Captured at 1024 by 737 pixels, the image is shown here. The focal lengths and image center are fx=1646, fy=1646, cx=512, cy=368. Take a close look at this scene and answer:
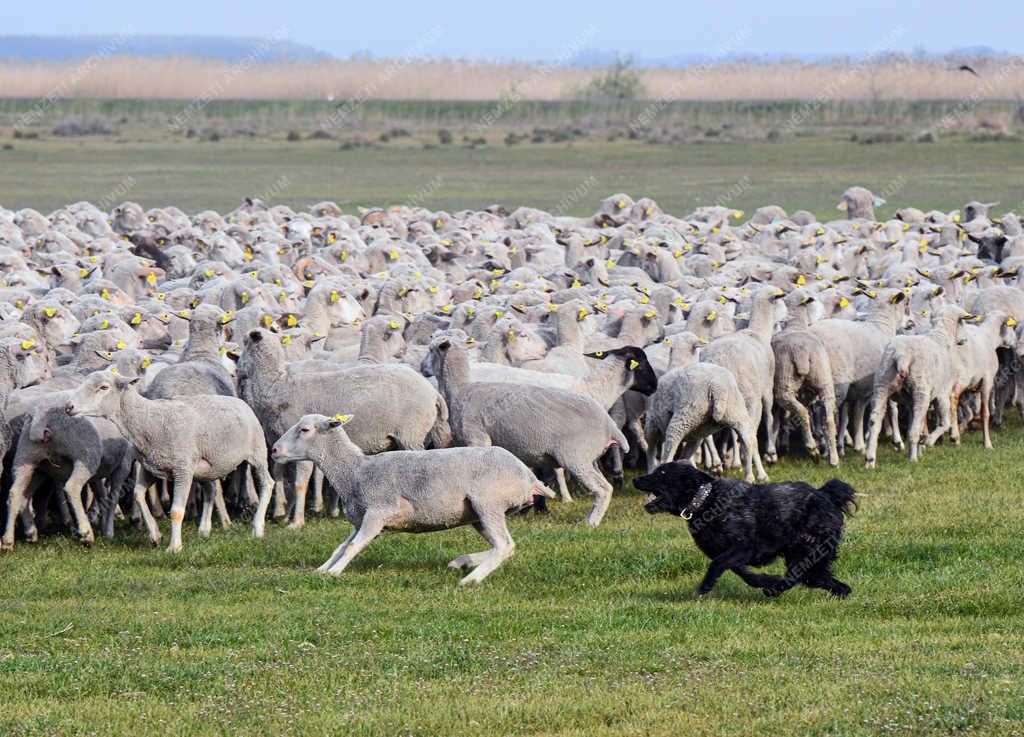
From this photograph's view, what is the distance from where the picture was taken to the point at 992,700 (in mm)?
7539

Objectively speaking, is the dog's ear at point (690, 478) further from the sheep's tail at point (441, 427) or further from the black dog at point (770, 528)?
the sheep's tail at point (441, 427)

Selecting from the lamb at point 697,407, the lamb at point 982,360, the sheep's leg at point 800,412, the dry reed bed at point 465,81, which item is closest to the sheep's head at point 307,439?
the lamb at point 697,407

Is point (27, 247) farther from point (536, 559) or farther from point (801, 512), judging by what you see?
point (801, 512)

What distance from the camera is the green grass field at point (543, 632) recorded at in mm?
7613

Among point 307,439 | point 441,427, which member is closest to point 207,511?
point 307,439

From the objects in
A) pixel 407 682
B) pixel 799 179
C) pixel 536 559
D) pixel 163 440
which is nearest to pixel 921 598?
pixel 536 559

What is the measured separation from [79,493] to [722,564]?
4803 millimetres

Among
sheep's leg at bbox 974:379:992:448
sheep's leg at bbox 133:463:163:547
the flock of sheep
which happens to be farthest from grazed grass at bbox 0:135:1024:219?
sheep's leg at bbox 133:463:163:547

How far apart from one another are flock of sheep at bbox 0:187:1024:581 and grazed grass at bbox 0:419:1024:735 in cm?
57

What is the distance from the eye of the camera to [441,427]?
511 inches

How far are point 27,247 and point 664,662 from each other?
59.9 ft

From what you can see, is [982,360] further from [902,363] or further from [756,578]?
[756,578]

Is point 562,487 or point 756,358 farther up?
point 756,358

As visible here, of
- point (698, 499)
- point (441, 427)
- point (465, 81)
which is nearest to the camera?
point (698, 499)
